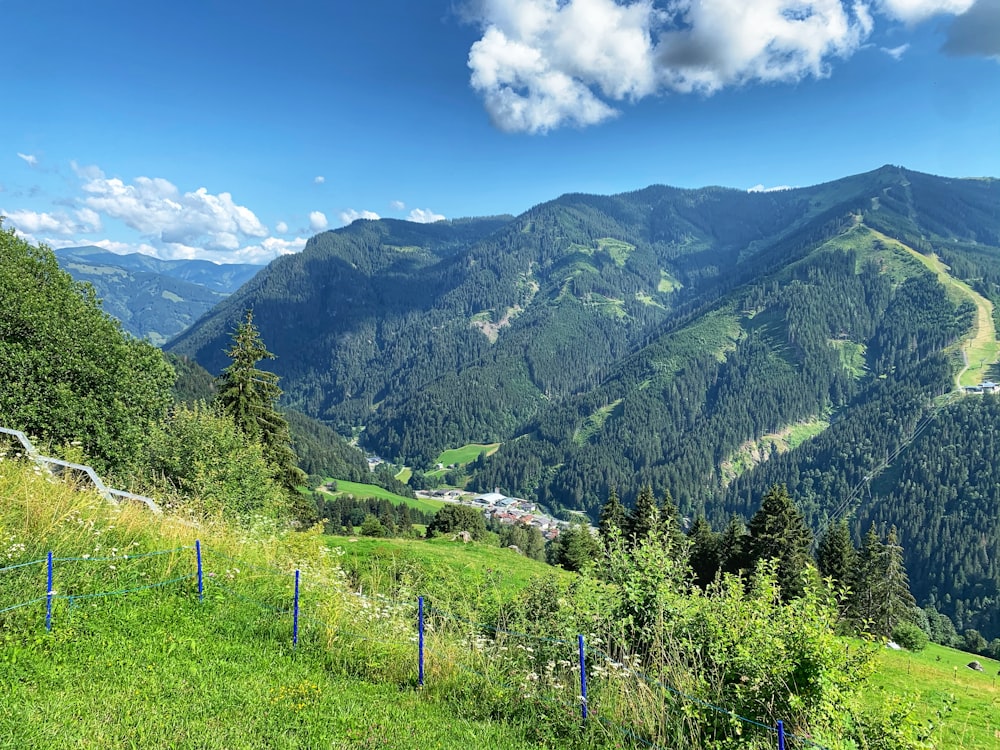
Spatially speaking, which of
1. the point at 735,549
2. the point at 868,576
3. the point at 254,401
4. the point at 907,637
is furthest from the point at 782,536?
the point at 254,401

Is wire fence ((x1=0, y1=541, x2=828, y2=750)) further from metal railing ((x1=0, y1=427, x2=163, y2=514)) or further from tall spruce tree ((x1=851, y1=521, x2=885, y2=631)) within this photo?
tall spruce tree ((x1=851, y1=521, x2=885, y2=631))

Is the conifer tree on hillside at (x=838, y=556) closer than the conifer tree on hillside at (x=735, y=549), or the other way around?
the conifer tree on hillside at (x=735, y=549)

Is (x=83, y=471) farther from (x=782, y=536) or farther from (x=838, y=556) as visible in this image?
(x=838, y=556)

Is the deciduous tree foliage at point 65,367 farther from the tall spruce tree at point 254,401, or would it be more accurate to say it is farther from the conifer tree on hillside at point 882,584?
the conifer tree on hillside at point 882,584

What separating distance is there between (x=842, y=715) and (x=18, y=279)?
97.1 feet

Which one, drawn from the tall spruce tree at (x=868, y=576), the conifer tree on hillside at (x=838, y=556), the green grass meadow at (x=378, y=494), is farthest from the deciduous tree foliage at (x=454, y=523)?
the green grass meadow at (x=378, y=494)

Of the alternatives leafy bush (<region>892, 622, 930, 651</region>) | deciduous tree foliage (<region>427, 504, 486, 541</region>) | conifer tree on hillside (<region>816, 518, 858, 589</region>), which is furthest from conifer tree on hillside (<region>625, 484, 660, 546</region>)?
leafy bush (<region>892, 622, 930, 651</region>)

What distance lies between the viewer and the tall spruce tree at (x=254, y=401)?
34.5 metres

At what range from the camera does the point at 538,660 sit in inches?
358

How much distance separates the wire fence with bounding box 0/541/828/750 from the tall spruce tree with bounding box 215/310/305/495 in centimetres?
2369

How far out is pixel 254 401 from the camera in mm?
35188

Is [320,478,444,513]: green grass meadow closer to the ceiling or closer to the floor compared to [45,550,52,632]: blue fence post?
closer to the floor

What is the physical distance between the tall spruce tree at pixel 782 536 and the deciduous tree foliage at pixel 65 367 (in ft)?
147

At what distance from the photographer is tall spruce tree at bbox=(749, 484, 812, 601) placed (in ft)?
143
